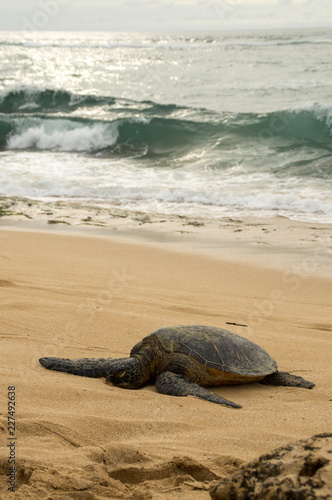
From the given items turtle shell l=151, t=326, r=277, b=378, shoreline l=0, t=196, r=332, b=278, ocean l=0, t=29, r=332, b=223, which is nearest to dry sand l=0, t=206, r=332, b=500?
shoreline l=0, t=196, r=332, b=278

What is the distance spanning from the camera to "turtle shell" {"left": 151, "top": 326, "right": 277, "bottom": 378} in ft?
12.4

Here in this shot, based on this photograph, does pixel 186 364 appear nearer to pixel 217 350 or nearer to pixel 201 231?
pixel 217 350

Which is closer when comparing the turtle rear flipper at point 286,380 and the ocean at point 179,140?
the turtle rear flipper at point 286,380

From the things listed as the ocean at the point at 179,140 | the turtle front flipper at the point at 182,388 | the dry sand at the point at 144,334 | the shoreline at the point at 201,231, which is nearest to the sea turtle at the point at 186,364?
the turtle front flipper at the point at 182,388

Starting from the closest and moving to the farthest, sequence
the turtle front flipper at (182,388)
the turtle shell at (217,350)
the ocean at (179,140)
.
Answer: the turtle front flipper at (182,388) < the turtle shell at (217,350) < the ocean at (179,140)

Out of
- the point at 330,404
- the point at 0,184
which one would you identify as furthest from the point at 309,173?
the point at 330,404

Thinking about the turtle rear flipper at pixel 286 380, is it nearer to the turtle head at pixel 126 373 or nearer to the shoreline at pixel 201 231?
the turtle head at pixel 126 373

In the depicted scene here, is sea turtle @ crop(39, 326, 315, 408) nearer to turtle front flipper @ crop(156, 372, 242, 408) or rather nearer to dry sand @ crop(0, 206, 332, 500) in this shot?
turtle front flipper @ crop(156, 372, 242, 408)

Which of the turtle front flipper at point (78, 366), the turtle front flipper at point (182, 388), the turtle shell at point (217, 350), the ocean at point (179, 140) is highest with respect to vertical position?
the ocean at point (179, 140)

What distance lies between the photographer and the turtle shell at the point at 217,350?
377 centimetres

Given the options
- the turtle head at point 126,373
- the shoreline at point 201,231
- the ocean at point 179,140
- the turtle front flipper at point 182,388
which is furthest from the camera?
the ocean at point 179,140

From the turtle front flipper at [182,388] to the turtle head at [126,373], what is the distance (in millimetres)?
173

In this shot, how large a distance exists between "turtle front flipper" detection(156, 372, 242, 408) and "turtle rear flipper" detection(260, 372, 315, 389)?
66cm

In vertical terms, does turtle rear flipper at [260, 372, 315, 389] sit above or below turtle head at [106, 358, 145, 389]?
below
